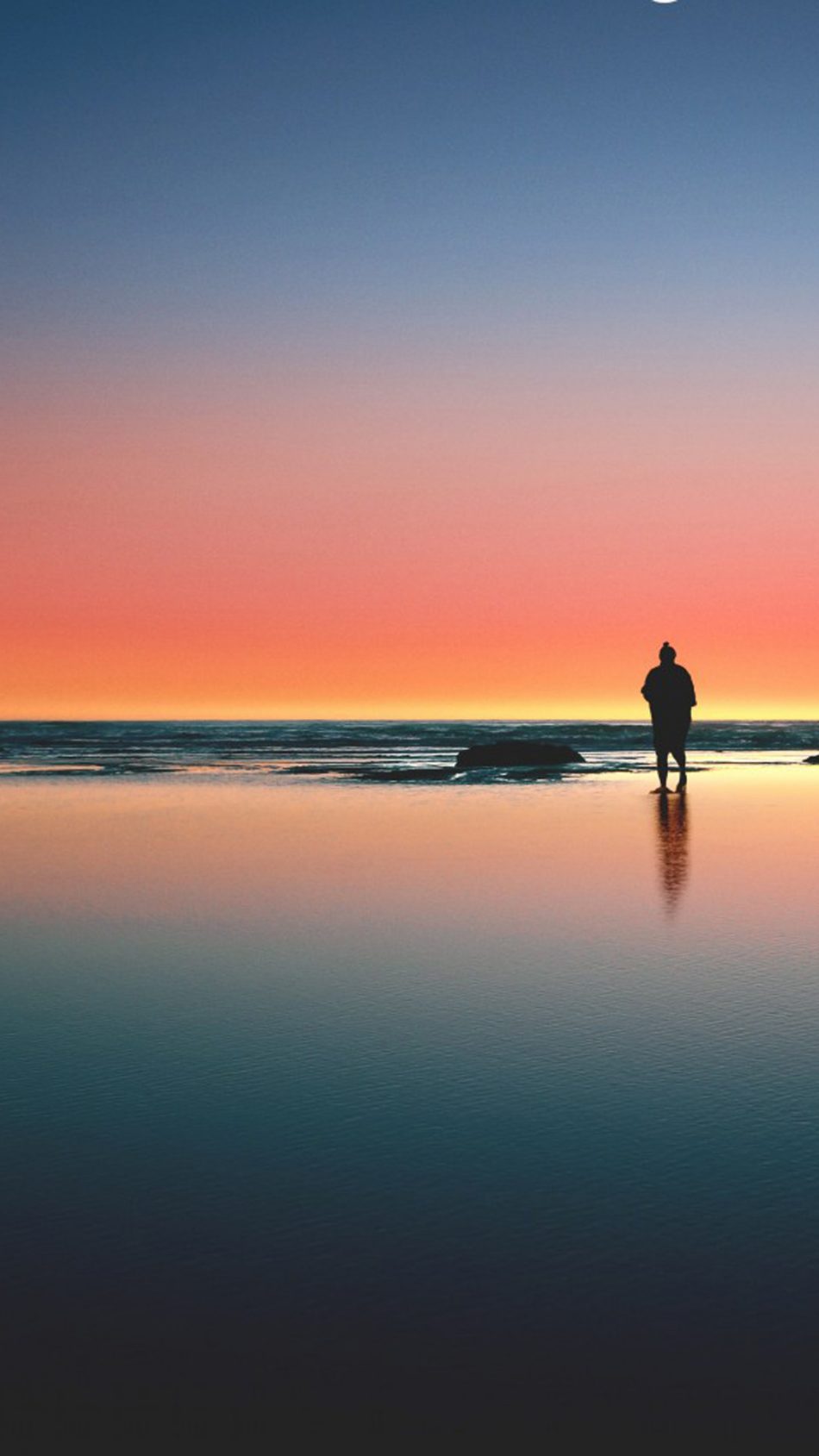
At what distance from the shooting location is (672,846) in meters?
12.2

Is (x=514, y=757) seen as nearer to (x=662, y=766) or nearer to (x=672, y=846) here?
(x=662, y=766)

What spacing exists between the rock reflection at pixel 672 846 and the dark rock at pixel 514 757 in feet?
43.0

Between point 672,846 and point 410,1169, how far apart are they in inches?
350

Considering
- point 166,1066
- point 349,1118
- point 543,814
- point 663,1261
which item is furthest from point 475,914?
point 543,814

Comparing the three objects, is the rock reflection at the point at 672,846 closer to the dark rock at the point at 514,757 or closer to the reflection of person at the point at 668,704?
the reflection of person at the point at 668,704

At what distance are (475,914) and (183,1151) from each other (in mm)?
4499

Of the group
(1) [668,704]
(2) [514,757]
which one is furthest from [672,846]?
(2) [514,757]

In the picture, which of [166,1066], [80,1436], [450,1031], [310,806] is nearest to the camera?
[80,1436]

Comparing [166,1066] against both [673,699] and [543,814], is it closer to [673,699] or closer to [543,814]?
[543,814]

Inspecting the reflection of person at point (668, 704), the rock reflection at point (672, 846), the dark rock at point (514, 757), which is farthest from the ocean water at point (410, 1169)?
the dark rock at point (514, 757)

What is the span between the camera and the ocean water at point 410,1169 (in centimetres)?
248

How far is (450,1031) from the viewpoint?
5230 mm

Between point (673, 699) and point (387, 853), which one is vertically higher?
point (673, 699)

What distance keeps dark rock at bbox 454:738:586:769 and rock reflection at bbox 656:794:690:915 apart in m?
13.1
